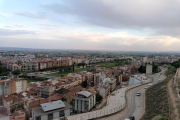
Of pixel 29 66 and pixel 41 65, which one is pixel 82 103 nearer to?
pixel 29 66

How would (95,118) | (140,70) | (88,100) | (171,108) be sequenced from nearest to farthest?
1. (171,108)
2. (95,118)
3. (88,100)
4. (140,70)

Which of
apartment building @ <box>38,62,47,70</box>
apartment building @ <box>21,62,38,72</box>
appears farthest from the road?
apartment building @ <box>38,62,47,70</box>

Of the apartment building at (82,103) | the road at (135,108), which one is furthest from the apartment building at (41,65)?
the road at (135,108)

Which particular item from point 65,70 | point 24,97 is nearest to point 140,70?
point 65,70

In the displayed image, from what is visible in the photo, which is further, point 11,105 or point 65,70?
point 65,70

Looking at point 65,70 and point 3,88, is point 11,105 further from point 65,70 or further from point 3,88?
point 65,70

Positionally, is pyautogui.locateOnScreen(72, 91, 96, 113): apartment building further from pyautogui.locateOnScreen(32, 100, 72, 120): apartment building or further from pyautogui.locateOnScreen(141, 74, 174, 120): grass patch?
pyautogui.locateOnScreen(141, 74, 174, 120): grass patch

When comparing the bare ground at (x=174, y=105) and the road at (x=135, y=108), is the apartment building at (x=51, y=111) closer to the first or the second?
the road at (x=135, y=108)

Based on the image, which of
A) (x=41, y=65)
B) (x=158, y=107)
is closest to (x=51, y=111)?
(x=158, y=107)
